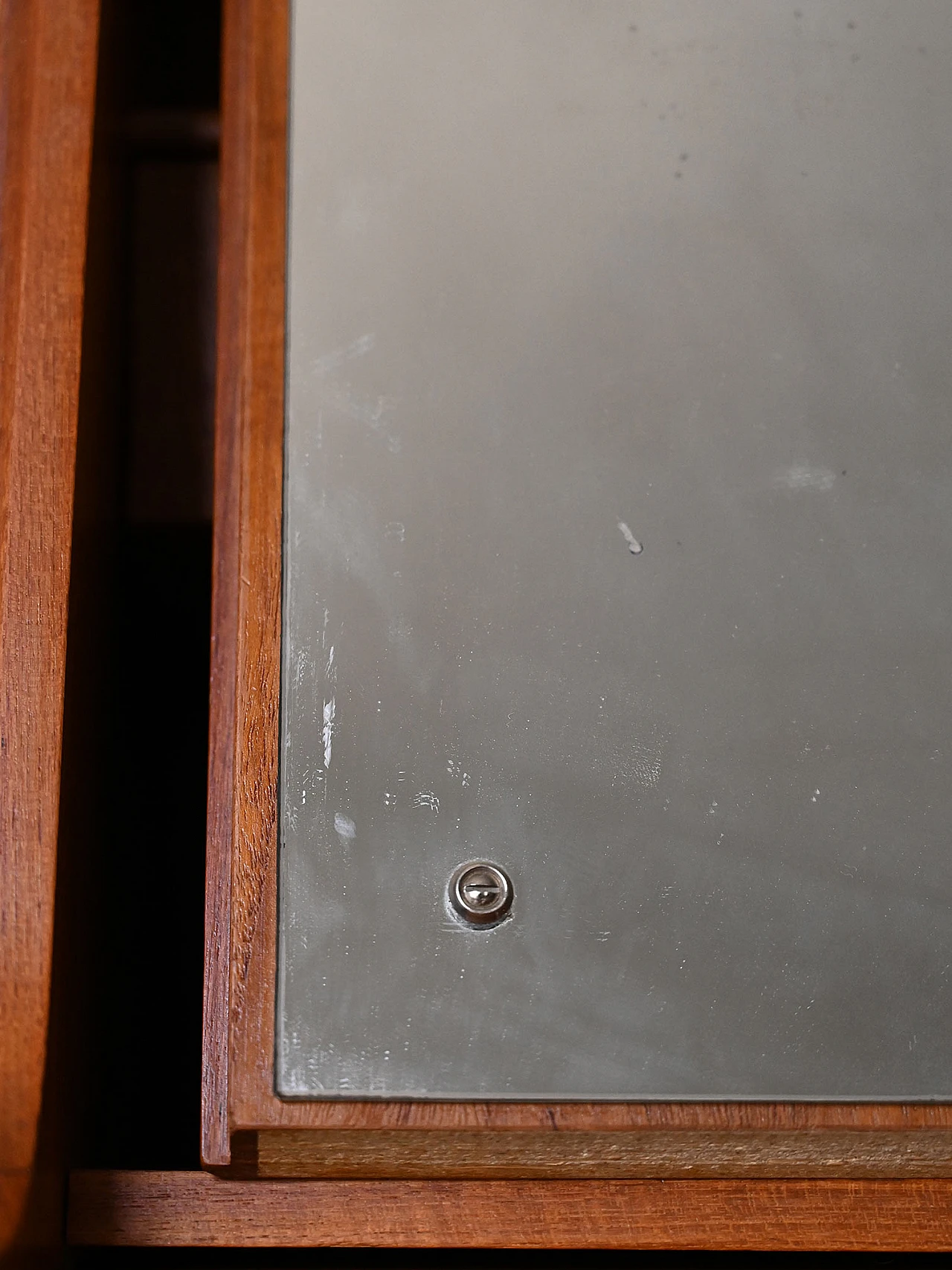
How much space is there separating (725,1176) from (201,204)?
659 millimetres

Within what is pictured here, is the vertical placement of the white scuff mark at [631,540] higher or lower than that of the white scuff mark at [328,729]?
higher

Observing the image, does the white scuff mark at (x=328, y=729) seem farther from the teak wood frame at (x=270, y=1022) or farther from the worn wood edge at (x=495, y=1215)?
the worn wood edge at (x=495, y=1215)

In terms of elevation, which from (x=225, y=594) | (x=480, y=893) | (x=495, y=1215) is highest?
(x=225, y=594)

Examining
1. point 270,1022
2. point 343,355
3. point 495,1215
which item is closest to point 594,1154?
point 495,1215

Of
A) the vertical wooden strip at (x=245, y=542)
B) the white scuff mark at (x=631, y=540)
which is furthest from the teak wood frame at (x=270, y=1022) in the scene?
the white scuff mark at (x=631, y=540)

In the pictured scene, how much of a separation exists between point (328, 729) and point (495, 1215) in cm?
24

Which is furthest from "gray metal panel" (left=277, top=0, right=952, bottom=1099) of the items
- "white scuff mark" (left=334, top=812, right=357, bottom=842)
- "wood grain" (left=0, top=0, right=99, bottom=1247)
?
"wood grain" (left=0, top=0, right=99, bottom=1247)

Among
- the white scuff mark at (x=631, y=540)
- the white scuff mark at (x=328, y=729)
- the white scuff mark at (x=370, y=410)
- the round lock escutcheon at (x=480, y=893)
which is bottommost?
the round lock escutcheon at (x=480, y=893)

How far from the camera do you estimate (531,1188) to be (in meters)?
0.55

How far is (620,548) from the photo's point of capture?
58cm

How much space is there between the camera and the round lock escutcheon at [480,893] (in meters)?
0.52

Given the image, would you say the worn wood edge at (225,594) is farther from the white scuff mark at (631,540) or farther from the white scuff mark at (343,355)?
the white scuff mark at (631,540)

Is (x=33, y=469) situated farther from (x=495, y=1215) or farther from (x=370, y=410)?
(x=495, y=1215)

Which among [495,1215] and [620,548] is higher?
[620,548]
